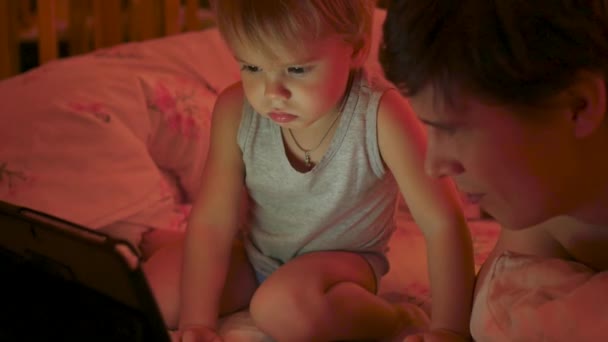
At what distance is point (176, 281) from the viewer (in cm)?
113

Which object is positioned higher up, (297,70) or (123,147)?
(297,70)

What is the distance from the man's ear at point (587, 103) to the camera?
69 cm

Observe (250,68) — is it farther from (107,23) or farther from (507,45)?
(107,23)

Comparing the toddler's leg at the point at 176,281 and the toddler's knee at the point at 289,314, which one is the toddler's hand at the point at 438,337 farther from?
the toddler's leg at the point at 176,281

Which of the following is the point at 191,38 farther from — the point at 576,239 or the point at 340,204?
the point at 576,239

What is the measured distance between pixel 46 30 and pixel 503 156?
1.05 metres

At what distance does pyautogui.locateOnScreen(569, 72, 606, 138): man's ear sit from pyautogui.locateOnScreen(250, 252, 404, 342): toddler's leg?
406 millimetres

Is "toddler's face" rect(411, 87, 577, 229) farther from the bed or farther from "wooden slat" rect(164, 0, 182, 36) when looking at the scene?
"wooden slat" rect(164, 0, 182, 36)

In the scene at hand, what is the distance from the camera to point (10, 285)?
0.81 metres

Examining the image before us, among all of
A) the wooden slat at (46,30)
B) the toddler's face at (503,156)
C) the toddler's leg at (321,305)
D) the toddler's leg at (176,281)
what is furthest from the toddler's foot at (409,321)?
the wooden slat at (46,30)

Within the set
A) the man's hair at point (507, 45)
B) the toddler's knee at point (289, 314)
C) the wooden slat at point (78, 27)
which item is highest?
the man's hair at point (507, 45)

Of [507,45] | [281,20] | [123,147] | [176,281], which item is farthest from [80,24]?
[507,45]

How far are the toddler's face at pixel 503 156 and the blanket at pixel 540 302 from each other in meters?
0.05

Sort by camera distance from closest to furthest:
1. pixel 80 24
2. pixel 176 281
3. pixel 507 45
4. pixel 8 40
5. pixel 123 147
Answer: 1. pixel 507 45
2. pixel 176 281
3. pixel 123 147
4. pixel 8 40
5. pixel 80 24
